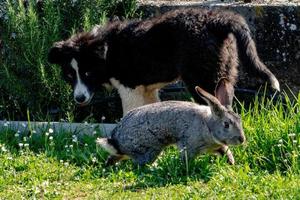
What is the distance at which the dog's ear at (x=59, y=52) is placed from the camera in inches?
323

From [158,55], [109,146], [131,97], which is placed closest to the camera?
[109,146]

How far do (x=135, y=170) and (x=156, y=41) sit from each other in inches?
78.1

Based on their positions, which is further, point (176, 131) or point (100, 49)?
point (100, 49)

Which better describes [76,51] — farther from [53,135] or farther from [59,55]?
[53,135]

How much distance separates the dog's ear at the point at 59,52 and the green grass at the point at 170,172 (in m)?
1.17

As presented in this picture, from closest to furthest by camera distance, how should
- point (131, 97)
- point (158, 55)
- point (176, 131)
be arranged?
point (176, 131) → point (158, 55) → point (131, 97)

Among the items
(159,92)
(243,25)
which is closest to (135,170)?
(243,25)

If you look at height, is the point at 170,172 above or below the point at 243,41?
below

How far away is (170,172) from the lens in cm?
640

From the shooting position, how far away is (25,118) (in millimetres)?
8984

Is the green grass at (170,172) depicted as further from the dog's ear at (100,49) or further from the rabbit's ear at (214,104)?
the dog's ear at (100,49)

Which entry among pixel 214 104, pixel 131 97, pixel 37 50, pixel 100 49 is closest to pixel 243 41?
pixel 214 104

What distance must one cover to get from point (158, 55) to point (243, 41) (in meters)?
1.06

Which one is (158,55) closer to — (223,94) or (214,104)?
(223,94)
